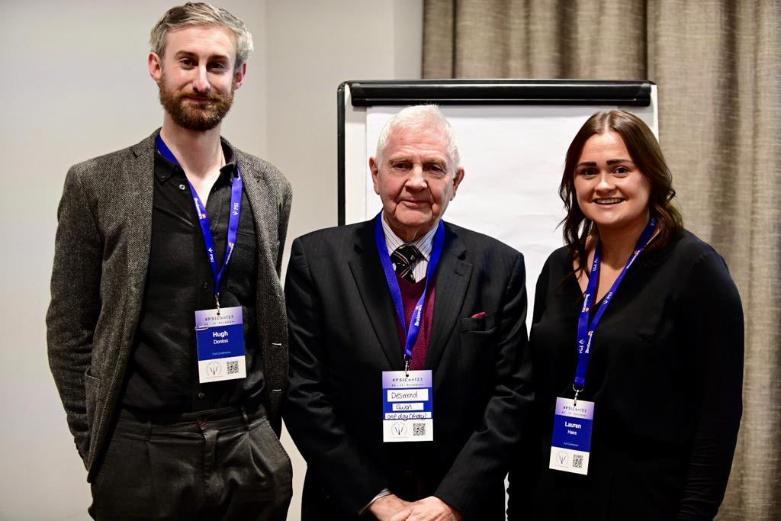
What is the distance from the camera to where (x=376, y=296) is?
82.4 inches

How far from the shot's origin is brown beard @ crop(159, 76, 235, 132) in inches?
79.9

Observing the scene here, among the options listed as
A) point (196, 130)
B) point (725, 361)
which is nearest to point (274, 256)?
point (196, 130)

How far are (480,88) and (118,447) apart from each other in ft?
5.76

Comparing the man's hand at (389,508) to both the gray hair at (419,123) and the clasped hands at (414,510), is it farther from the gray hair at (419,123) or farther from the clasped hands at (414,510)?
the gray hair at (419,123)

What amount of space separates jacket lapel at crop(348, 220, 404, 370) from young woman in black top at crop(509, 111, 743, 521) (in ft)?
1.30

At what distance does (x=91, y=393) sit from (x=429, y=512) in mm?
880

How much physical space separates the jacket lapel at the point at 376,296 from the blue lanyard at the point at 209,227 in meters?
0.31

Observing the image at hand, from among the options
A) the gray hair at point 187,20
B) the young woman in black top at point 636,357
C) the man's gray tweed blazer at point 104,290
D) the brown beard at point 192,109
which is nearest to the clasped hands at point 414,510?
the young woman in black top at point 636,357

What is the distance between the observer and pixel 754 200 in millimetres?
3320

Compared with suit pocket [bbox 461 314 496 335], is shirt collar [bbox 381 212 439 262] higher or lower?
higher

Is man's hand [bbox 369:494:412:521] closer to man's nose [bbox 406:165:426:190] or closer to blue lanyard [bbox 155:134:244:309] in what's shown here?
blue lanyard [bbox 155:134:244:309]

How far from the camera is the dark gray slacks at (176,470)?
196 cm

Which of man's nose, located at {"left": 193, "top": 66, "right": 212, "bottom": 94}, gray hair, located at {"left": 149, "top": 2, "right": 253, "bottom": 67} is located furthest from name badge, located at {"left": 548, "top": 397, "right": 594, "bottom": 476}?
gray hair, located at {"left": 149, "top": 2, "right": 253, "bottom": 67}

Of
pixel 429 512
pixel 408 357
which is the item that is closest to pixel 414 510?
pixel 429 512
